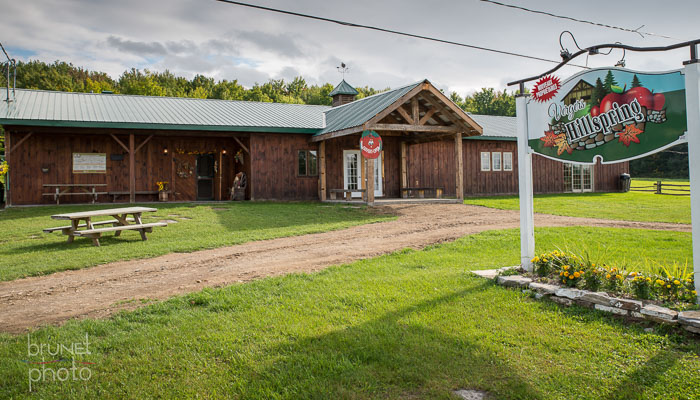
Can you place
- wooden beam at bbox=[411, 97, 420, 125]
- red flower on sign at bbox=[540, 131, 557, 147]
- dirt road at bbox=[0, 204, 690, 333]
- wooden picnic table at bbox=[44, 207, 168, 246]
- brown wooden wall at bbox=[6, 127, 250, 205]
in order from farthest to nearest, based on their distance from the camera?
brown wooden wall at bbox=[6, 127, 250, 205] < wooden beam at bbox=[411, 97, 420, 125] < wooden picnic table at bbox=[44, 207, 168, 246] < red flower on sign at bbox=[540, 131, 557, 147] < dirt road at bbox=[0, 204, 690, 333]

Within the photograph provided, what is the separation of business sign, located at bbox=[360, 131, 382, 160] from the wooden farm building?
0.24 meters

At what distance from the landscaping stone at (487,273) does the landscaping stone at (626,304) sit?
136 centimetres

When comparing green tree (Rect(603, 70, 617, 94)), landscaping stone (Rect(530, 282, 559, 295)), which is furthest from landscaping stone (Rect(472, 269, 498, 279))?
green tree (Rect(603, 70, 617, 94))

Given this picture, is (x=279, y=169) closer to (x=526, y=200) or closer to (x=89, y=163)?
(x=89, y=163)

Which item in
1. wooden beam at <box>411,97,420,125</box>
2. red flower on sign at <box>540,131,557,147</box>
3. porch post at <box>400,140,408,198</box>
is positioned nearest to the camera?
red flower on sign at <box>540,131,557,147</box>

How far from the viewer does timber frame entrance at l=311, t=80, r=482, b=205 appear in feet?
45.9

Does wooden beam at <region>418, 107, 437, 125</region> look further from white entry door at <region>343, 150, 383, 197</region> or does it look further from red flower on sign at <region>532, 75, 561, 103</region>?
red flower on sign at <region>532, 75, 561, 103</region>

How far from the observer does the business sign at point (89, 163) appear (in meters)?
16.0

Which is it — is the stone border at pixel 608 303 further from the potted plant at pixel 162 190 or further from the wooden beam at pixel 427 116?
the potted plant at pixel 162 190

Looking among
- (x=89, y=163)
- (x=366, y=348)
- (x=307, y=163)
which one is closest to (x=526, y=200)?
(x=366, y=348)

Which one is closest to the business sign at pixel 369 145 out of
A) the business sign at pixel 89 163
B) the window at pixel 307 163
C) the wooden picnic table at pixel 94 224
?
the window at pixel 307 163

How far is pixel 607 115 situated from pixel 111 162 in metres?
16.1

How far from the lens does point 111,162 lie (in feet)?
54.1

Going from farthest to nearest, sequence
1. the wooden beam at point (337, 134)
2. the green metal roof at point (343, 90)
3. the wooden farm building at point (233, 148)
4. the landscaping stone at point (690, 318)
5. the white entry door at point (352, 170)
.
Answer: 1. the green metal roof at point (343, 90)
2. the white entry door at point (352, 170)
3. the wooden farm building at point (233, 148)
4. the wooden beam at point (337, 134)
5. the landscaping stone at point (690, 318)
